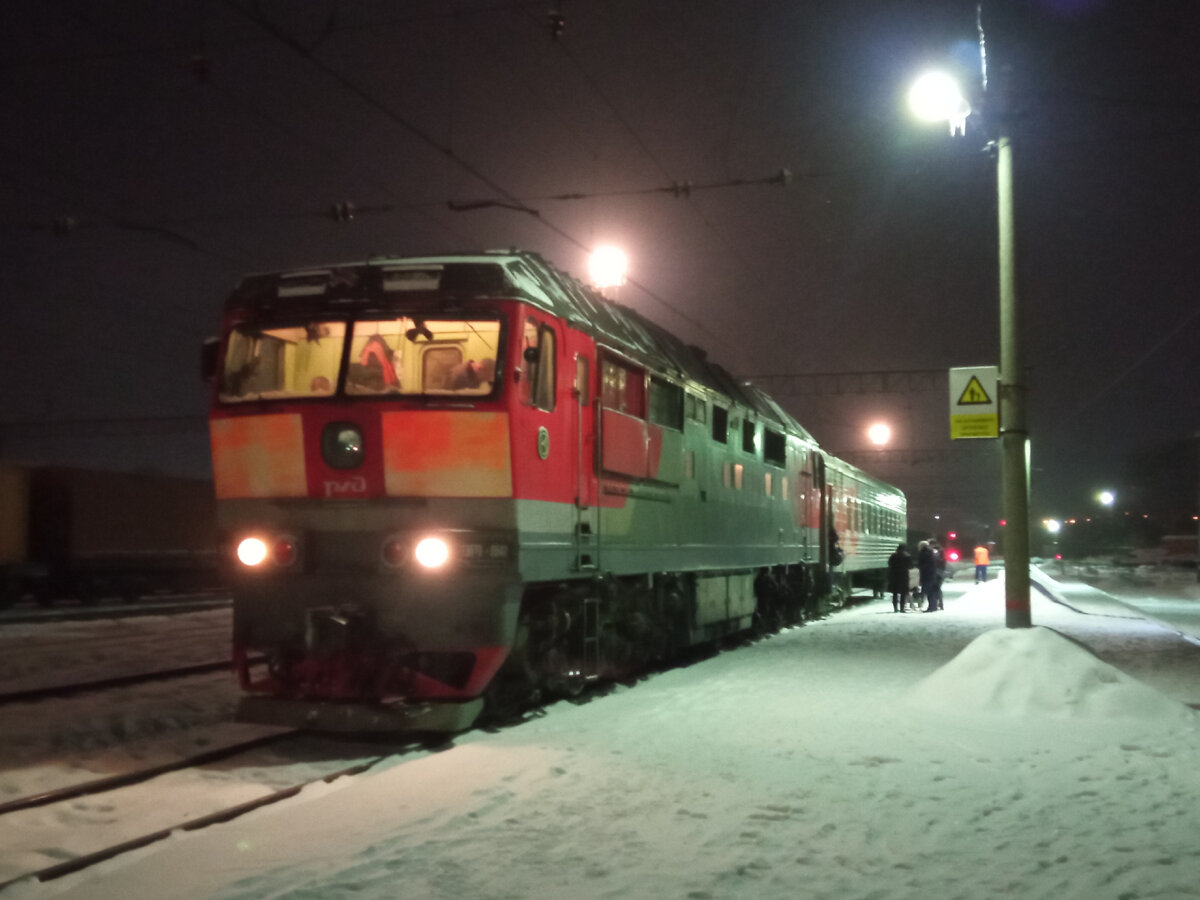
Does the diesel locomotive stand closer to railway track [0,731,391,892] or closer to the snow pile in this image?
railway track [0,731,391,892]

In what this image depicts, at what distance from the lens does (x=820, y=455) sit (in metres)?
24.2

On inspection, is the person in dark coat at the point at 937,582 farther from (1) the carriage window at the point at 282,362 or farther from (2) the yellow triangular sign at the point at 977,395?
(1) the carriage window at the point at 282,362

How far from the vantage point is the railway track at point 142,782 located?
576 centimetres

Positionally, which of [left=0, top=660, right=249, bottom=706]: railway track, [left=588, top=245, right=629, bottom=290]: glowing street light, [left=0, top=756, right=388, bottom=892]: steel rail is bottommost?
[left=0, top=660, right=249, bottom=706]: railway track

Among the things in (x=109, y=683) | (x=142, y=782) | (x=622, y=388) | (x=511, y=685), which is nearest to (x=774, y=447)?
(x=622, y=388)

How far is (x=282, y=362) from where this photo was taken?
955 cm

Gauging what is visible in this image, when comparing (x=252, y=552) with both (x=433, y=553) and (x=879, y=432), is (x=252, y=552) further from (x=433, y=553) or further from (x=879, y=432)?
(x=879, y=432)

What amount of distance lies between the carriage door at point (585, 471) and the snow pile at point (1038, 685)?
3.24m

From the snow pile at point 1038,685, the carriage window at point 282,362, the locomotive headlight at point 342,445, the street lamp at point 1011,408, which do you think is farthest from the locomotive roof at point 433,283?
the snow pile at point 1038,685

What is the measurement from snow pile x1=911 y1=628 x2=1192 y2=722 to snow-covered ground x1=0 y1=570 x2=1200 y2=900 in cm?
2

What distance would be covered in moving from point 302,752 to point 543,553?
238cm

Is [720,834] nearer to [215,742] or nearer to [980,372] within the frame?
[215,742]

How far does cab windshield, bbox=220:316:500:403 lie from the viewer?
905cm

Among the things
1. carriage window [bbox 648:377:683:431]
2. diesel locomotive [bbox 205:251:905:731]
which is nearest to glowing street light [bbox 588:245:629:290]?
carriage window [bbox 648:377:683:431]
